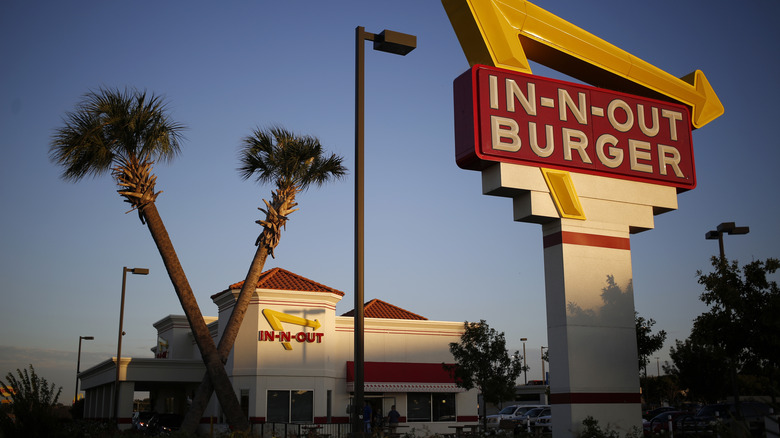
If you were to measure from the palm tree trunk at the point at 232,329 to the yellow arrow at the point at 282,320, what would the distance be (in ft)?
16.8

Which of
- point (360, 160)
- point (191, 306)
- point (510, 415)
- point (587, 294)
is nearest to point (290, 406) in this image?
point (191, 306)

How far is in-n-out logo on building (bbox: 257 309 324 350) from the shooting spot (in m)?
31.7

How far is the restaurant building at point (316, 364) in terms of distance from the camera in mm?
31531

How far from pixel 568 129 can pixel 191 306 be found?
14.5 metres

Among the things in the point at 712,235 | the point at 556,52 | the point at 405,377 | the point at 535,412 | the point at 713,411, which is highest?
the point at 556,52

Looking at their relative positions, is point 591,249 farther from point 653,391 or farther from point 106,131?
point 653,391

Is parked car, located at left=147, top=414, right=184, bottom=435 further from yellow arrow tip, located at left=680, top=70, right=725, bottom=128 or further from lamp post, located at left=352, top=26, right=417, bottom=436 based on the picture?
yellow arrow tip, located at left=680, top=70, right=725, bottom=128

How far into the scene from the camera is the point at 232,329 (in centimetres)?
2622

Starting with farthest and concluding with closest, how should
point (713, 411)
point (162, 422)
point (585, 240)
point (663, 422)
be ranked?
point (162, 422)
point (663, 422)
point (713, 411)
point (585, 240)

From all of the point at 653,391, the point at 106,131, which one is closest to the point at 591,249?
the point at 106,131

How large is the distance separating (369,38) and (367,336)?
23.1m

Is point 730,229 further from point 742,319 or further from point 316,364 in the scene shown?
point 316,364

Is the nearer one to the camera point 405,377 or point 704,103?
point 704,103

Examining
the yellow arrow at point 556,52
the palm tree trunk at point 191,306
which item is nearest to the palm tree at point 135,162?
the palm tree trunk at point 191,306
